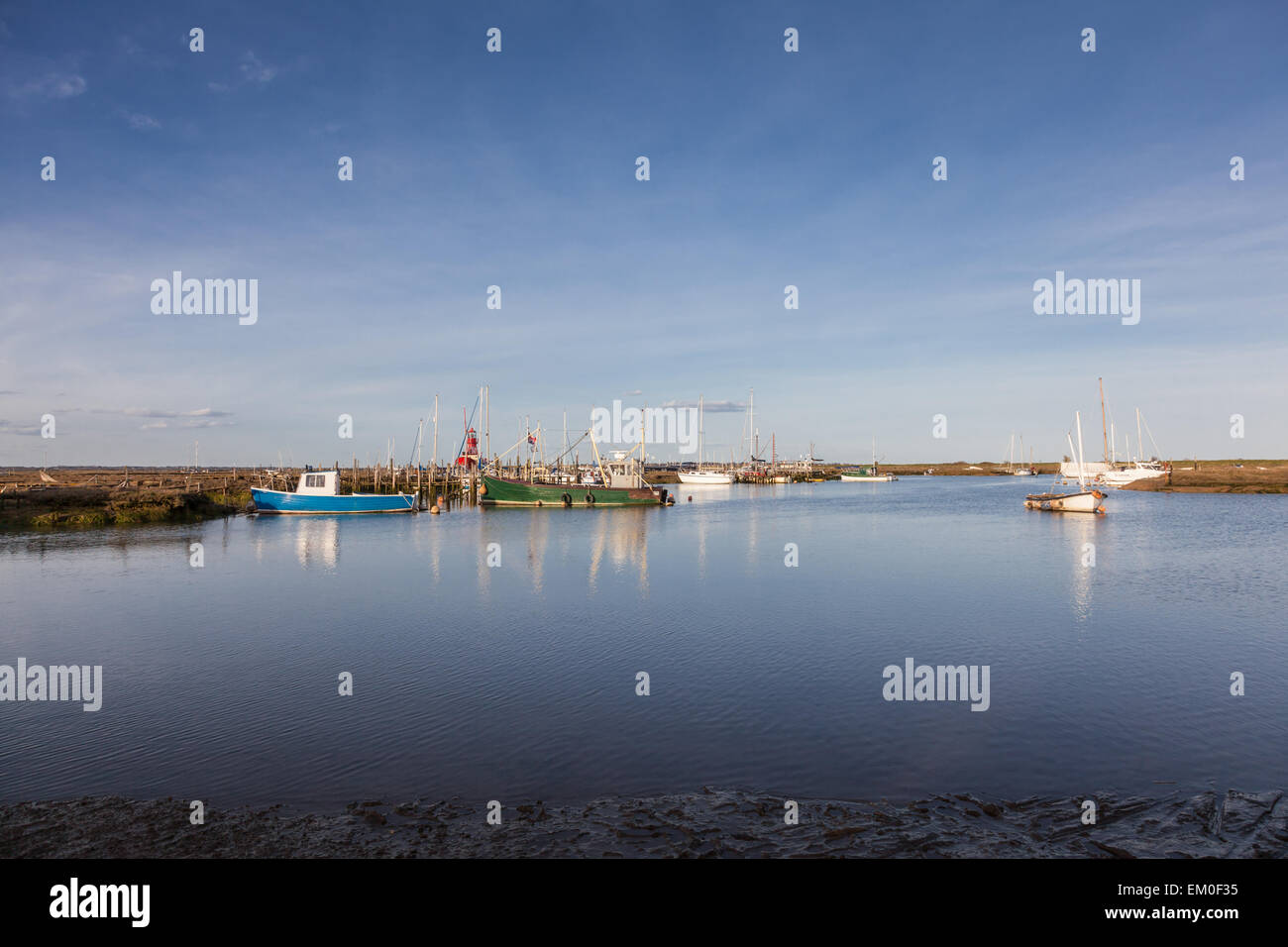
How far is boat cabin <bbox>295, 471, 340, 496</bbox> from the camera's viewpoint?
73375mm

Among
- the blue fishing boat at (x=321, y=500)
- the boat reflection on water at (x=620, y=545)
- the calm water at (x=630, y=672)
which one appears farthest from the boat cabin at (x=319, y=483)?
the calm water at (x=630, y=672)

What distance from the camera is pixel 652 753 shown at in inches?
486

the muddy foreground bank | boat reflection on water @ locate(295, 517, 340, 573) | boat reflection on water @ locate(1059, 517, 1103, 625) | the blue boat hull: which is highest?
the blue boat hull

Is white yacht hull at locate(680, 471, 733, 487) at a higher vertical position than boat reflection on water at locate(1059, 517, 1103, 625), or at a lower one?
higher

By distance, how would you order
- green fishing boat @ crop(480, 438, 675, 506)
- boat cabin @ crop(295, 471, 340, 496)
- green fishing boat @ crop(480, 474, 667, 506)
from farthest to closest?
green fishing boat @ crop(480, 438, 675, 506), green fishing boat @ crop(480, 474, 667, 506), boat cabin @ crop(295, 471, 340, 496)

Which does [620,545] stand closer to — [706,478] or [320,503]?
[320,503]

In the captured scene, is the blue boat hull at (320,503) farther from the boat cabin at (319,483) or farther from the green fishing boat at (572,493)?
the green fishing boat at (572,493)

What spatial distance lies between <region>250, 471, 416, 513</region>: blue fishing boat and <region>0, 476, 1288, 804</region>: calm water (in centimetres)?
2948

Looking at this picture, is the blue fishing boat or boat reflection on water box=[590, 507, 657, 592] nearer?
boat reflection on water box=[590, 507, 657, 592]

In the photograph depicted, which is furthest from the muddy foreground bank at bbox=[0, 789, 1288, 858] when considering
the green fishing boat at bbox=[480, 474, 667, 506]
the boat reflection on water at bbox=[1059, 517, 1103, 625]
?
the green fishing boat at bbox=[480, 474, 667, 506]

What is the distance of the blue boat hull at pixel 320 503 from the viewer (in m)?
70.6

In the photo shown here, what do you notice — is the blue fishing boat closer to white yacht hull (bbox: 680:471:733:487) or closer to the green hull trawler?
the green hull trawler
